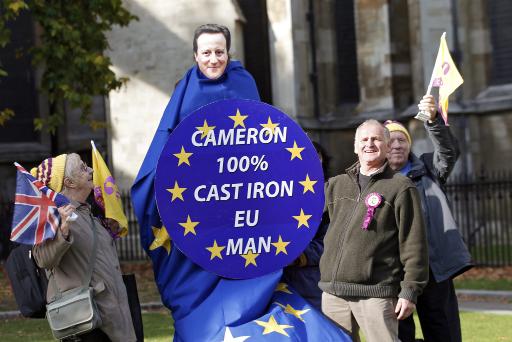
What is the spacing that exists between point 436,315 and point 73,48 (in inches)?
423

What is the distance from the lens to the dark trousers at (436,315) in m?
6.91

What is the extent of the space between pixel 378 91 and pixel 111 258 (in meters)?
16.6

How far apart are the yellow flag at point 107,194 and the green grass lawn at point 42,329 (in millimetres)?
4405

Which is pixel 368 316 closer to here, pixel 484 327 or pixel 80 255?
pixel 80 255

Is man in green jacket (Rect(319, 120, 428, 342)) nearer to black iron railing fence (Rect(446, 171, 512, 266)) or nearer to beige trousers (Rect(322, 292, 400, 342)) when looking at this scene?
beige trousers (Rect(322, 292, 400, 342))

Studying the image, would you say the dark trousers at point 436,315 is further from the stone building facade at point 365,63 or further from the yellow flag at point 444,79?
the stone building facade at point 365,63

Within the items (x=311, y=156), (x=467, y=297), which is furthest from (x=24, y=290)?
(x=467, y=297)

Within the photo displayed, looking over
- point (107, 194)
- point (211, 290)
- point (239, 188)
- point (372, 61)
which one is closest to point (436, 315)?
point (211, 290)

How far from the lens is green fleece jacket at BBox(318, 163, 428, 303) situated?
548cm

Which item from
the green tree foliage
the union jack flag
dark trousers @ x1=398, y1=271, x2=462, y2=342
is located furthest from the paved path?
the union jack flag

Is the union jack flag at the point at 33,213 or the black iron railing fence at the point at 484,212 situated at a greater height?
the union jack flag at the point at 33,213

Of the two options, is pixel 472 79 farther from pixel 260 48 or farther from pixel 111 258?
pixel 111 258

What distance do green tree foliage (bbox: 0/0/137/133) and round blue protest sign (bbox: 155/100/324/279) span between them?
11.0 m

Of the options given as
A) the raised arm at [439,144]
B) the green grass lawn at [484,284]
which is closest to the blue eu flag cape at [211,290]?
the raised arm at [439,144]
